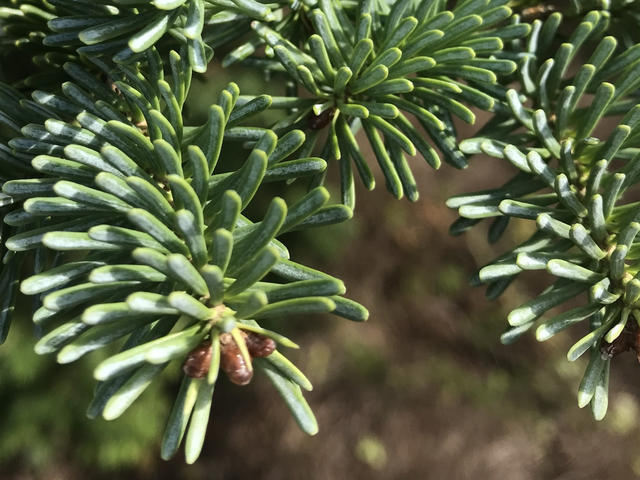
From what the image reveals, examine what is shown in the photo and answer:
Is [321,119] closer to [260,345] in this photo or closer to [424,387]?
[260,345]

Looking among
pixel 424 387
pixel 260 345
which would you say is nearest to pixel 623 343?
pixel 260 345

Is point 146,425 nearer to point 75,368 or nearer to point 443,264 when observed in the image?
point 75,368

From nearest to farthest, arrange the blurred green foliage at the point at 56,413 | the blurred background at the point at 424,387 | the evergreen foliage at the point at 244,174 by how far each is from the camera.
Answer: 1. the evergreen foliage at the point at 244,174
2. the blurred green foliage at the point at 56,413
3. the blurred background at the point at 424,387

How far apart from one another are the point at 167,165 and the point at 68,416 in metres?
1.59

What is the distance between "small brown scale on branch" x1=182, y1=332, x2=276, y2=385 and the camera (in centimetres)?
36

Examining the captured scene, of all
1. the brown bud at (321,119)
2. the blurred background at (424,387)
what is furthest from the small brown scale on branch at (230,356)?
the blurred background at (424,387)

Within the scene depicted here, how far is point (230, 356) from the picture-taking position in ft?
1.18

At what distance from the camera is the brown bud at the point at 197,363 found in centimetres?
36

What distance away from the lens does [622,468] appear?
2424 mm

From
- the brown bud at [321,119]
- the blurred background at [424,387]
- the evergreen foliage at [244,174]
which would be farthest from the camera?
the blurred background at [424,387]

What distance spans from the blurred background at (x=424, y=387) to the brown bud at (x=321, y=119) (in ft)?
5.60

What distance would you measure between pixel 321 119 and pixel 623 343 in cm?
31

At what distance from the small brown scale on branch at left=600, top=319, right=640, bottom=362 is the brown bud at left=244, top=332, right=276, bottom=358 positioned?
26 cm

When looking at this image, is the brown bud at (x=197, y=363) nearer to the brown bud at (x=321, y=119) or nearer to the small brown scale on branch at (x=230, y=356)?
the small brown scale on branch at (x=230, y=356)
